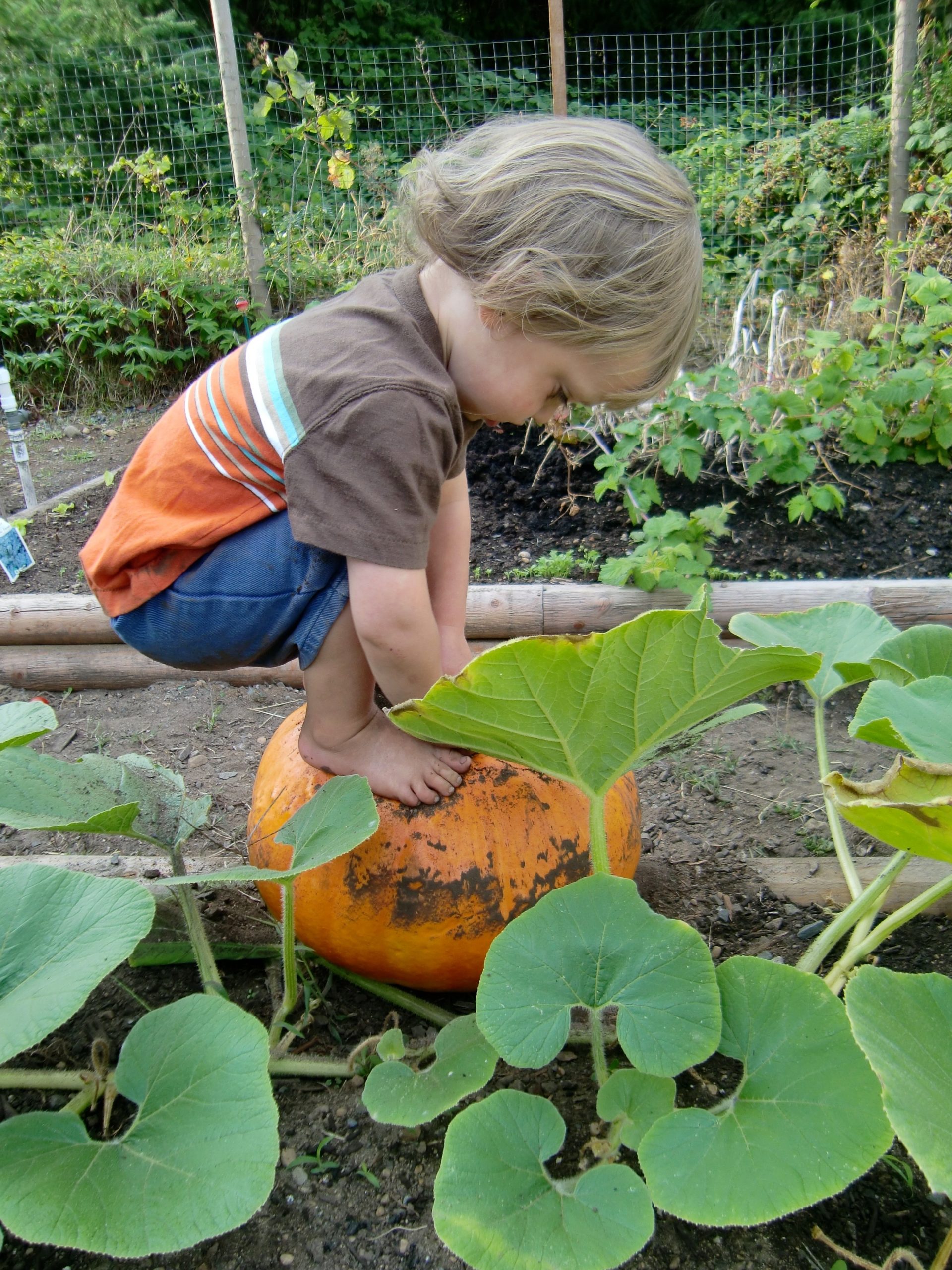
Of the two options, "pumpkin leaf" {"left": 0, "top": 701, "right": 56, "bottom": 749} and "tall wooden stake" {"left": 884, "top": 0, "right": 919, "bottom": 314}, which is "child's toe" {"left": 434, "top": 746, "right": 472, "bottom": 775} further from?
"tall wooden stake" {"left": 884, "top": 0, "right": 919, "bottom": 314}

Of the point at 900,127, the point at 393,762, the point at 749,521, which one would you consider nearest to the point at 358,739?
the point at 393,762

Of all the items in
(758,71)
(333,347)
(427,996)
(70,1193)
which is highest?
(758,71)

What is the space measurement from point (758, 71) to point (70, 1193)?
9939mm

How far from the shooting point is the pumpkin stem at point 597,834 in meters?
1.21

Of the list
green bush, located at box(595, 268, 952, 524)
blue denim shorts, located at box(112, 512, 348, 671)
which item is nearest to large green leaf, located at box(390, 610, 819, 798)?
blue denim shorts, located at box(112, 512, 348, 671)

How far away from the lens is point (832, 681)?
1.54 m

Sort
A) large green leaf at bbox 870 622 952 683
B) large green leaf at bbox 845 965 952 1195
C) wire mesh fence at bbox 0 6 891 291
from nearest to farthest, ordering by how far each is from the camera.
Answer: large green leaf at bbox 845 965 952 1195, large green leaf at bbox 870 622 952 683, wire mesh fence at bbox 0 6 891 291

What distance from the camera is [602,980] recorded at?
3.35ft

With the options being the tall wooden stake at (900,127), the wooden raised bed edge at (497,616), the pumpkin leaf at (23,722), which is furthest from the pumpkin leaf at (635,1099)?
the tall wooden stake at (900,127)

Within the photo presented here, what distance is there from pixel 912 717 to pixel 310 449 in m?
0.91

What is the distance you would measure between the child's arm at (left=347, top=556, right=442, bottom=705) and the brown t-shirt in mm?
29

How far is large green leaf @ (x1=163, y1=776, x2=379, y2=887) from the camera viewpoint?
1.08 metres

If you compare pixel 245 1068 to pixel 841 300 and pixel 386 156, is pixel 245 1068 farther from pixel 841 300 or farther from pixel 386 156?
pixel 386 156

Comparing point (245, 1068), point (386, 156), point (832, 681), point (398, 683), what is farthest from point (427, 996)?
point (386, 156)
